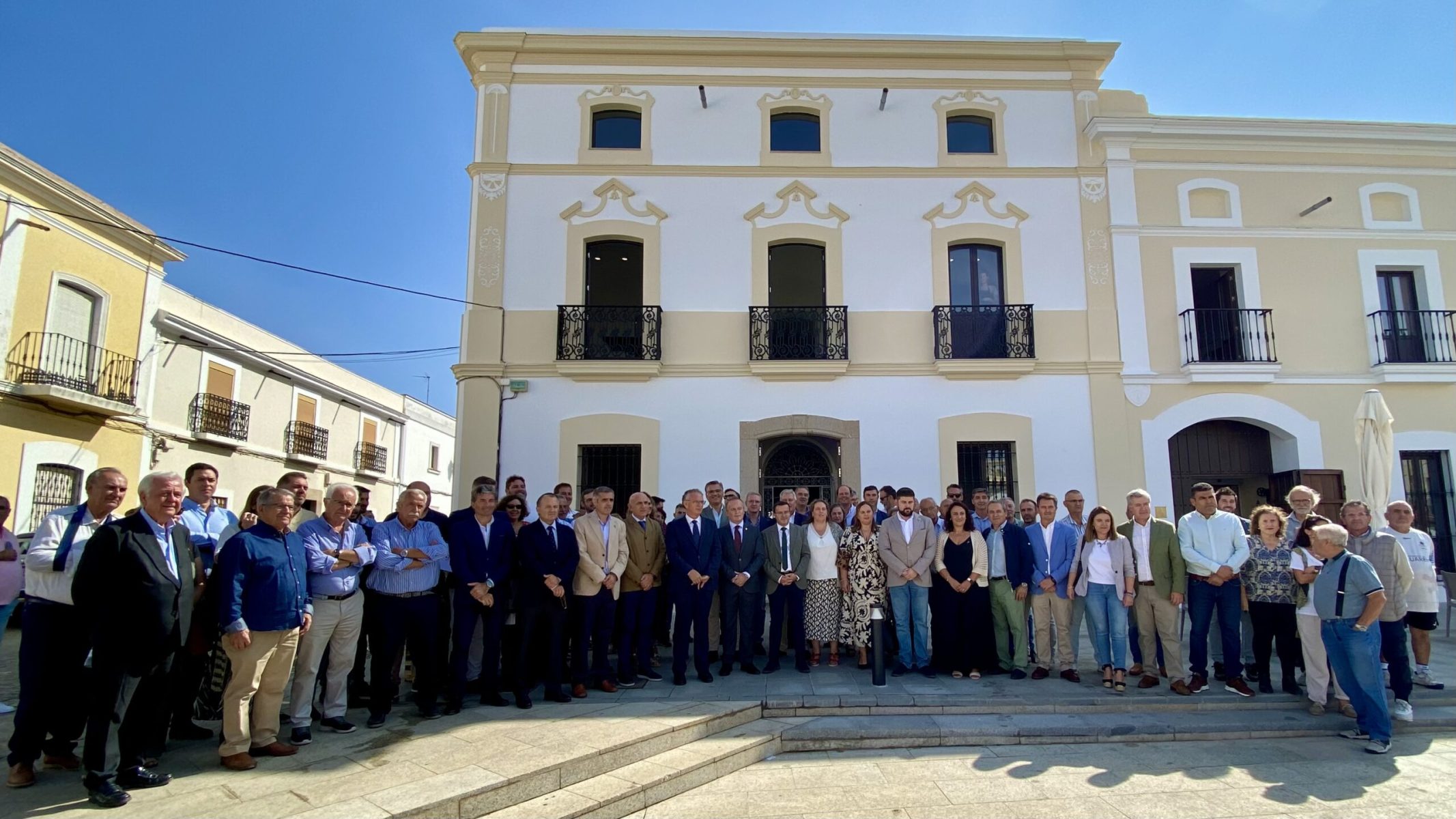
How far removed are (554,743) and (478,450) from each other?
6.91m

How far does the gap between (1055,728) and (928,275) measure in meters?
7.61

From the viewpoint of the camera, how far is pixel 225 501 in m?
18.3

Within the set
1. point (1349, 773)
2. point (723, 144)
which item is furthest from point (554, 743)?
point (723, 144)

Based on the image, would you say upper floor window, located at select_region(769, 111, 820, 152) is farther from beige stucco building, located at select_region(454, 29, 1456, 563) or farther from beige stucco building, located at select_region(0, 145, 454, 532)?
beige stucco building, located at select_region(0, 145, 454, 532)

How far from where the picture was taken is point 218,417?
18234 millimetres

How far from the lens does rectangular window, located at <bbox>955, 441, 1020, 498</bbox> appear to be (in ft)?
38.3

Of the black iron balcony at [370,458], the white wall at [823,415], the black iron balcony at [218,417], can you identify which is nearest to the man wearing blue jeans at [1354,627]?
the white wall at [823,415]

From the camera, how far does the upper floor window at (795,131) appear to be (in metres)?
12.6

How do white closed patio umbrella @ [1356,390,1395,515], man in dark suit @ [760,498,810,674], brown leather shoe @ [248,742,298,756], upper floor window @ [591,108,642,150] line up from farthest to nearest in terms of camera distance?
1. upper floor window @ [591,108,642,150]
2. white closed patio umbrella @ [1356,390,1395,515]
3. man in dark suit @ [760,498,810,674]
4. brown leather shoe @ [248,742,298,756]

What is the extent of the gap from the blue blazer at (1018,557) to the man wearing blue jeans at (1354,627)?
209 centimetres

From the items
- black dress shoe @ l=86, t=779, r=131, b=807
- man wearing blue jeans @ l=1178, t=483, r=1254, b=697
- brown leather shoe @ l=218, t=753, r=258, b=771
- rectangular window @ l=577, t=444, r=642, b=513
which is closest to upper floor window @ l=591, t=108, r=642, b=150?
rectangular window @ l=577, t=444, r=642, b=513

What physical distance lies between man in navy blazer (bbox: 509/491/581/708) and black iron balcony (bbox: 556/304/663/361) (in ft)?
18.1

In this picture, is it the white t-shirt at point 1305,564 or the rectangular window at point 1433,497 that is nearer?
the white t-shirt at point 1305,564

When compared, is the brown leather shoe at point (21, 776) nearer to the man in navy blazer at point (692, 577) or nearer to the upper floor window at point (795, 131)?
the man in navy blazer at point (692, 577)
